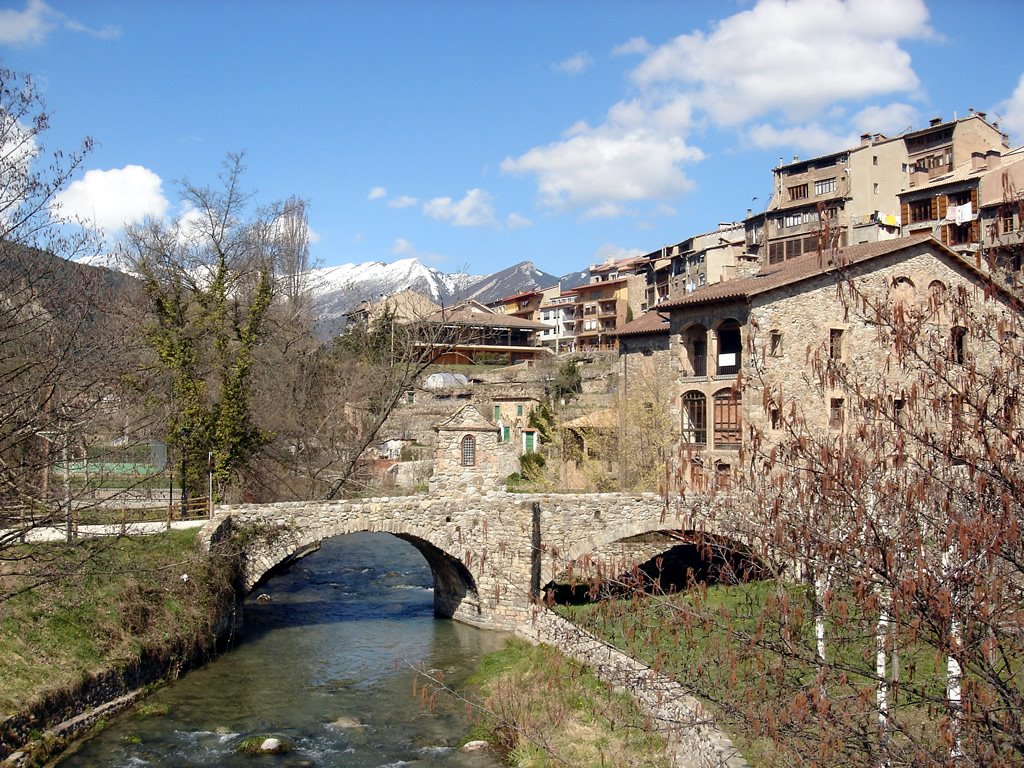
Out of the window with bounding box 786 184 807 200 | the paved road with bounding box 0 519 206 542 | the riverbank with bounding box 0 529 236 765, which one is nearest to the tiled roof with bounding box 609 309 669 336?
the paved road with bounding box 0 519 206 542

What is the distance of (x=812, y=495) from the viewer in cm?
649

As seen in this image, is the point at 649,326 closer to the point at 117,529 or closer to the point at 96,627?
the point at 117,529

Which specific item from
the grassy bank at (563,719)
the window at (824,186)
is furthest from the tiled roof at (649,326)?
the window at (824,186)

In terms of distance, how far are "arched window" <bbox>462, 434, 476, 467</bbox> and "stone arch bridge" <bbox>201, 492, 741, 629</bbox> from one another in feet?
4.67

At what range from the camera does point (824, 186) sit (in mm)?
55469

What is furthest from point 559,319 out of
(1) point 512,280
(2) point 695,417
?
(1) point 512,280

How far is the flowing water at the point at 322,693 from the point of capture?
13.7 meters

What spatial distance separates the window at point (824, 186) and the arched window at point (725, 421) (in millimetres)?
31378

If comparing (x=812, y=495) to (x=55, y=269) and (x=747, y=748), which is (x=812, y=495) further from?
(x=55, y=269)

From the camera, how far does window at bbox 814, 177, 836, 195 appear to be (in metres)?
55.0

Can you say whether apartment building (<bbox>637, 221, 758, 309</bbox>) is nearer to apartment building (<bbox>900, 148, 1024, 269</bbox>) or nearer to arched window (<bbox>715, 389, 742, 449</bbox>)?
apartment building (<bbox>900, 148, 1024, 269</bbox>)

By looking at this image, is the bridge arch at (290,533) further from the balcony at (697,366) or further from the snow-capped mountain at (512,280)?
the snow-capped mountain at (512,280)

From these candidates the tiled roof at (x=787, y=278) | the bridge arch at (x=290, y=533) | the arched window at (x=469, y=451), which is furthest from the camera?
the tiled roof at (x=787, y=278)

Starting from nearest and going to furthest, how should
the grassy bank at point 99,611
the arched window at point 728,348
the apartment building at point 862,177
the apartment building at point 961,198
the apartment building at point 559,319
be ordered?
the grassy bank at point 99,611 < the arched window at point 728,348 < the apartment building at point 961,198 < the apartment building at point 862,177 < the apartment building at point 559,319
